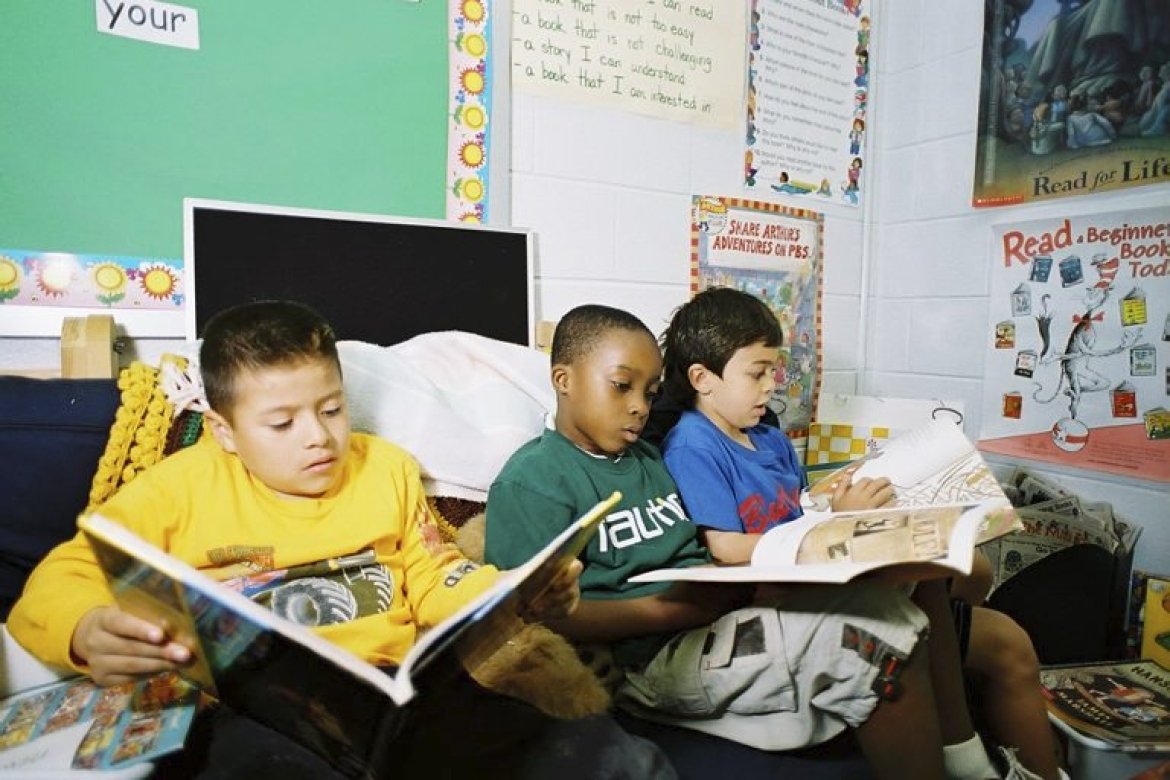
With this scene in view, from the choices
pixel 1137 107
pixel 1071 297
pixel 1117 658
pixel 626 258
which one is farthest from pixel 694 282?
pixel 1117 658

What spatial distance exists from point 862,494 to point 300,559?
2.61 ft

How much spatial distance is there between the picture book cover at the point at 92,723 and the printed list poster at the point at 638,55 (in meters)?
1.24

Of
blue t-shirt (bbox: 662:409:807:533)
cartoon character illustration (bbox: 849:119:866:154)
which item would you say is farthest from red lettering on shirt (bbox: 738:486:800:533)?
cartoon character illustration (bbox: 849:119:866:154)

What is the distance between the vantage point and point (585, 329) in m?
1.09

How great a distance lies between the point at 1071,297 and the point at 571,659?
1.52 meters

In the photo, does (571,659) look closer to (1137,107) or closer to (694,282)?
(694,282)

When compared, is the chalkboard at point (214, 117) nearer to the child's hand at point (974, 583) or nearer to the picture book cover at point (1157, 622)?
the child's hand at point (974, 583)

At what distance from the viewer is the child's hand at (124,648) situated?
0.60 metres

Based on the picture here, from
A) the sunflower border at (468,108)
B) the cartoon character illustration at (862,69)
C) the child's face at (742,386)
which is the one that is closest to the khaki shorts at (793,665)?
the child's face at (742,386)

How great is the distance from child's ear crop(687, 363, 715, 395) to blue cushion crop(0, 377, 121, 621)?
85 centimetres

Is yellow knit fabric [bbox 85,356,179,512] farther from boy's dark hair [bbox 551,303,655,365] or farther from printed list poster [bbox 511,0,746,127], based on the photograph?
printed list poster [bbox 511,0,746,127]

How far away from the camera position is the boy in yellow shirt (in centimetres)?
70

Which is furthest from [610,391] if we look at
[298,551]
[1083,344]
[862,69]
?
[862,69]

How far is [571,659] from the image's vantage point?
2.96 ft
